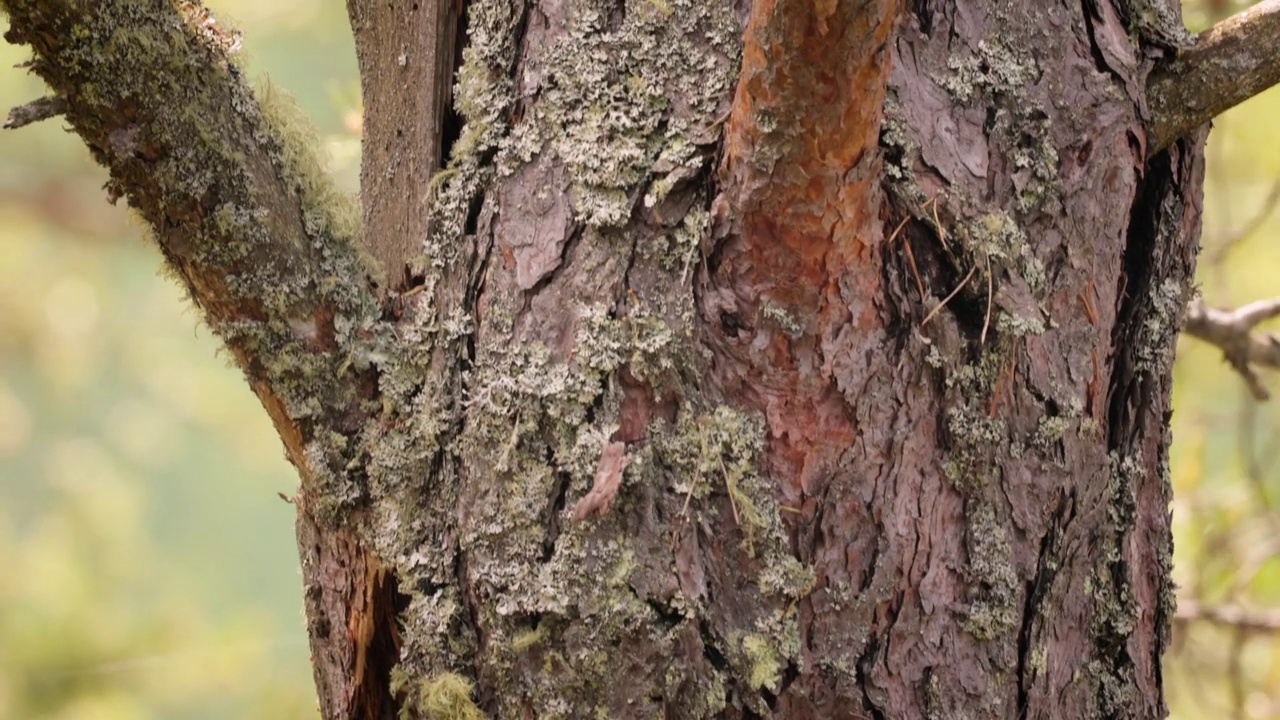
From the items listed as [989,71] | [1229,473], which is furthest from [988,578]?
[1229,473]

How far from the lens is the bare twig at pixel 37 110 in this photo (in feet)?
2.56

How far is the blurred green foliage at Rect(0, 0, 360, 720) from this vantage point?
288 cm

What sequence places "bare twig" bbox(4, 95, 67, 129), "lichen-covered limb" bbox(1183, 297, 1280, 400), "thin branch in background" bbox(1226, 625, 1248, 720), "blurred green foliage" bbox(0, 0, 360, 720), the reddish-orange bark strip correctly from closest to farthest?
the reddish-orange bark strip
"bare twig" bbox(4, 95, 67, 129)
"lichen-covered limb" bbox(1183, 297, 1280, 400)
"thin branch in background" bbox(1226, 625, 1248, 720)
"blurred green foliage" bbox(0, 0, 360, 720)

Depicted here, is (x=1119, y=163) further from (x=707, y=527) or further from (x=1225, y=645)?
(x=1225, y=645)

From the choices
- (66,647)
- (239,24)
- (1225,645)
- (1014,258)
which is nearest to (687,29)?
(1014,258)

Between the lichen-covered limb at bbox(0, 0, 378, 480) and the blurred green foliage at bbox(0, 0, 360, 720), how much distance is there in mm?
2126

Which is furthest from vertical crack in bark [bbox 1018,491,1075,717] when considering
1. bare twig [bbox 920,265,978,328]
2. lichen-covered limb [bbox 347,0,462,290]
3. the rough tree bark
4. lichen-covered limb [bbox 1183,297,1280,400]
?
lichen-covered limb [bbox 1183,297,1280,400]

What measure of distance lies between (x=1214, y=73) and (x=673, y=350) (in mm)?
594

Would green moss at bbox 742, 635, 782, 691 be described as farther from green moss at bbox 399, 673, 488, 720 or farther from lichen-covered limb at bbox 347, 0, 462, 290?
lichen-covered limb at bbox 347, 0, 462, 290

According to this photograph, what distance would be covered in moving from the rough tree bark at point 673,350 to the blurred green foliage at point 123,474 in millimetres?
2177

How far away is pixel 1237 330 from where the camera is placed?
1.57 metres

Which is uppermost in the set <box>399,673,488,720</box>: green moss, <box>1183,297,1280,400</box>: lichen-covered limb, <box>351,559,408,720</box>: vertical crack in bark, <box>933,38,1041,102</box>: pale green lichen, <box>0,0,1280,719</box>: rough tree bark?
<box>1183,297,1280,400</box>: lichen-covered limb

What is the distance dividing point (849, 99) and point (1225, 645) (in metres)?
2.65

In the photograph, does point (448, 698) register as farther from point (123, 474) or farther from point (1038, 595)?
point (123, 474)
